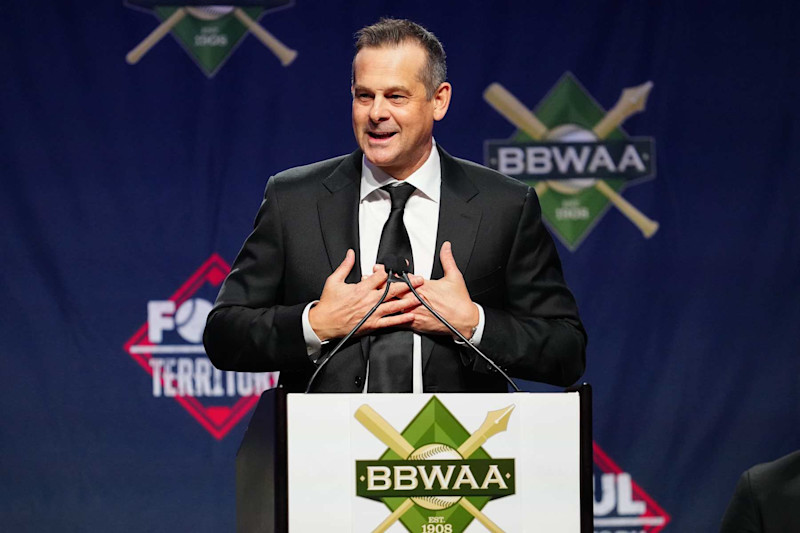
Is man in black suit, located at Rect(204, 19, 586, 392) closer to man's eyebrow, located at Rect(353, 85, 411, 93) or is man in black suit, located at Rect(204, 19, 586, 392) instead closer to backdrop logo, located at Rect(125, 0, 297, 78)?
man's eyebrow, located at Rect(353, 85, 411, 93)

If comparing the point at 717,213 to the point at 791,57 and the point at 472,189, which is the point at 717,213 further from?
the point at 472,189

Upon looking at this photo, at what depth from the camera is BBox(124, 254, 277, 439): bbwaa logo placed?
383cm

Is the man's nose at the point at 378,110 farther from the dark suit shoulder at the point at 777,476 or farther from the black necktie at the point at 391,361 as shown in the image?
the dark suit shoulder at the point at 777,476

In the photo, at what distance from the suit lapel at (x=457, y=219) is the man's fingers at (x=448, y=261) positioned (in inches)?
1.7

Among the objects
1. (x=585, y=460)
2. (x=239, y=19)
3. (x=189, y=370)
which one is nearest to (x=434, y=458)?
(x=585, y=460)

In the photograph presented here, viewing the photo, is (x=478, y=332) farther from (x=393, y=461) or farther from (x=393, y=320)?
(x=393, y=461)

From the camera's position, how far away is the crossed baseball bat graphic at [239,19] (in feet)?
12.8

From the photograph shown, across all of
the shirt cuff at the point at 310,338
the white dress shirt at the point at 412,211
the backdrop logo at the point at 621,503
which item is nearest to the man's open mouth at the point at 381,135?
the white dress shirt at the point at 412,211

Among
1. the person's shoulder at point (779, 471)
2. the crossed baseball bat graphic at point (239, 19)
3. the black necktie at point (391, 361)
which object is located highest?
the crossed baseball bat graphic at point (239, 19)

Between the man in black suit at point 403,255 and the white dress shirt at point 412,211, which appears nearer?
the man in black suit at point 403,255

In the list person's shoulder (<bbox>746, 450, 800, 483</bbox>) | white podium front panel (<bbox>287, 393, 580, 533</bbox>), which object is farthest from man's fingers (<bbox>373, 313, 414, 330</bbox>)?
person's shoulder (<bbox>746, 450, 800, 483</bbox>)

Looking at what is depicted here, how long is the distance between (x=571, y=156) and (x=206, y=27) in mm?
1343

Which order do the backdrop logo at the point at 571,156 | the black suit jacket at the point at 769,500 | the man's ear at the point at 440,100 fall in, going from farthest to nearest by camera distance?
the backdrop logo at the point at 571,156
the man's ear at the point at 440,100
the black suit jacket at the point at 769,500

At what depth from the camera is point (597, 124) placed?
394cm
